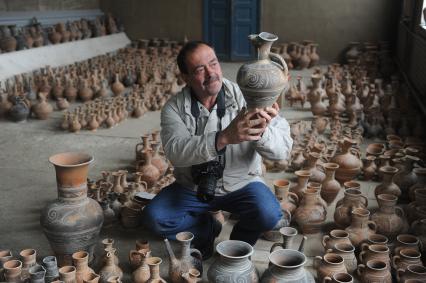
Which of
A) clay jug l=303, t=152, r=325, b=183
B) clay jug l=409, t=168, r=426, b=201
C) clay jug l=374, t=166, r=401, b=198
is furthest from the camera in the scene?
clay jug l=303, t=152, r=325, b=183

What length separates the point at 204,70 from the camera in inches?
120

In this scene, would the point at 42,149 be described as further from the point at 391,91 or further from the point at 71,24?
the point at 71,24

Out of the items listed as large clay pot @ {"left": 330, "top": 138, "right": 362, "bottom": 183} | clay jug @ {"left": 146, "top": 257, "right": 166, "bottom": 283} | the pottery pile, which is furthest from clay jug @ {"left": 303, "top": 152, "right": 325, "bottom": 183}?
the pottery pile

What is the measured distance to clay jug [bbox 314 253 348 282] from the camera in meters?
2.95

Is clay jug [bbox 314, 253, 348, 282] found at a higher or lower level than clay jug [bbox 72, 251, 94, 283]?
lower

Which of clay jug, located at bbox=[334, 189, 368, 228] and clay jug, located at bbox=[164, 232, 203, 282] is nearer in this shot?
clay jug, located at bbox=[164, 232, 203, 282]

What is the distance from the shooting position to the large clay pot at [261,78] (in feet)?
8.58

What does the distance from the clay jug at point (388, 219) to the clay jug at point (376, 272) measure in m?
0.59

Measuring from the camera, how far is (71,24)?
1096 cm

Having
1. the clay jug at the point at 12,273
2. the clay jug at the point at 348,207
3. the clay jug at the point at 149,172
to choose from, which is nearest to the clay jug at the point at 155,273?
the clay jug at the point at 12,273

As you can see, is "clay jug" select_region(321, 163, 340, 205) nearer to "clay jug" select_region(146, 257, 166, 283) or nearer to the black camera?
the black camera

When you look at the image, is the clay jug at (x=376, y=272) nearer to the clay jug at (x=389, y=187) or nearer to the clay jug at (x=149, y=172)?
the clay jug at (x=389, y=187)

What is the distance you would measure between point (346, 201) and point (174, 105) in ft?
4.92

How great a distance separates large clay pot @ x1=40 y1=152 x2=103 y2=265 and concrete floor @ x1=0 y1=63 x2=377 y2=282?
1.24 feet
